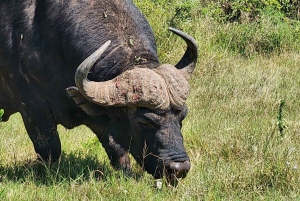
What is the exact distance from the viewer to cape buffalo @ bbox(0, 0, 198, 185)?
5660 mm

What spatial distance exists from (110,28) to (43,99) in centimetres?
98

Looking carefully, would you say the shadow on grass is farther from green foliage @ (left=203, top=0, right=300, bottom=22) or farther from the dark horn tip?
green foliage @ (left=203, top=0, right=300, bottom=22)

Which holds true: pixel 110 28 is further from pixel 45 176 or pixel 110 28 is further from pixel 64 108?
pixel 45 176

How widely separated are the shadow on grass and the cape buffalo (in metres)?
0.18

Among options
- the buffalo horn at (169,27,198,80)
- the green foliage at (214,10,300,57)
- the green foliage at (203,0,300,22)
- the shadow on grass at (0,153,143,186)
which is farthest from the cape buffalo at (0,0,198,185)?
the green foliage at (203,0,300,22)

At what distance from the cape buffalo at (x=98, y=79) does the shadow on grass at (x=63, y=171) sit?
0.18 m

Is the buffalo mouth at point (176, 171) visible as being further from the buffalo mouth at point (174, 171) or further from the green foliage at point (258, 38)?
the green foliage at point (258, 38)

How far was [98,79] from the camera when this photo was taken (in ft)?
19.8

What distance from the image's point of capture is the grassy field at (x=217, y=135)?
5.52 m

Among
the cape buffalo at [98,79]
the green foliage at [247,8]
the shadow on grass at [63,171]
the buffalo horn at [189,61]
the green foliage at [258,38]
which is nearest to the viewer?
the cape buffalo at [98,79]

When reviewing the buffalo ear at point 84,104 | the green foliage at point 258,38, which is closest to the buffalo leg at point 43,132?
the buffalo ear at point 84,104

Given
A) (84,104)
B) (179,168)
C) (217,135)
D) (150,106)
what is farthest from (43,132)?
(217,135)

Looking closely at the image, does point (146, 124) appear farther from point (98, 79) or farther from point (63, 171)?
point (63, 171)

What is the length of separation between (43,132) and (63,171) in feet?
1.87
